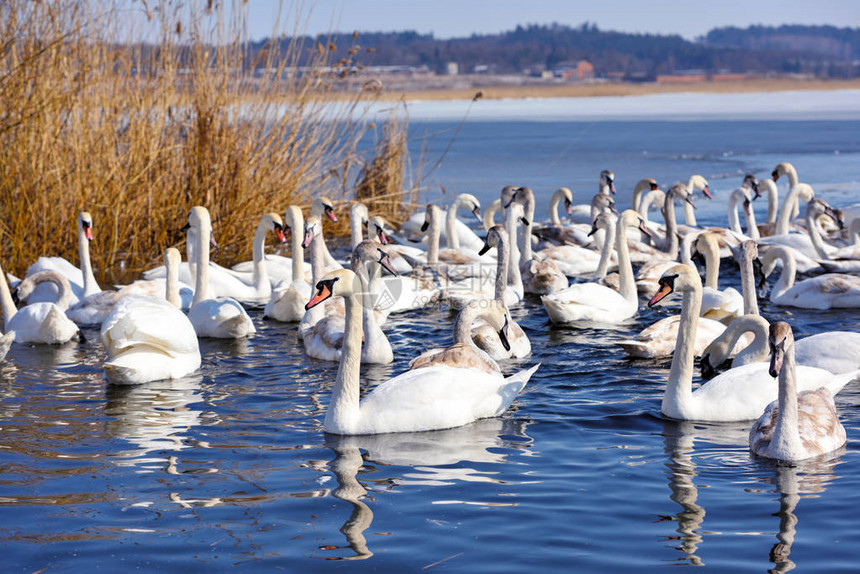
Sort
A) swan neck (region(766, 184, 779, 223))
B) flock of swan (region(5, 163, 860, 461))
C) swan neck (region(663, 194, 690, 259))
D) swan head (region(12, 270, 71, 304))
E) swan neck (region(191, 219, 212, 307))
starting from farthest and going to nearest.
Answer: swan neck (region(766, 184, 779, 223)) < swan neck (region(663, 194, 690, 259)) < swan head (region(12, 270, 71, 304)) < swan neck (region(191, 219, 212, 307)) < flock of swan (region(5, 163, 860, 461))

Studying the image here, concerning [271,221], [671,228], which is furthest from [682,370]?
[671,228]

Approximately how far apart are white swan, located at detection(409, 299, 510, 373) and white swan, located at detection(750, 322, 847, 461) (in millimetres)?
1811

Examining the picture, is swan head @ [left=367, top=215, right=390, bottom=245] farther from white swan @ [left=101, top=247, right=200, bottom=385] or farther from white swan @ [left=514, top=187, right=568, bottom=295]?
white swan @ [left=101, top=247, right=200, bottom=385]

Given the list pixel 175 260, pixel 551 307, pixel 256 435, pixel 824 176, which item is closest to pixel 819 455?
pixel 256 435

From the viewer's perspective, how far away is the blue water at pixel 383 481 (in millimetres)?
4496

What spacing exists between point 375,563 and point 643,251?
886 cm

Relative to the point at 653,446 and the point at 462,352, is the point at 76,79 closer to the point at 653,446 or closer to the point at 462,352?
the point at 462,352

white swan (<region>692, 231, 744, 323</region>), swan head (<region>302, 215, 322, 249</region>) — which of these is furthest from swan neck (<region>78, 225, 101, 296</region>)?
white swan (<region>692, 231, 744, 323</region>)

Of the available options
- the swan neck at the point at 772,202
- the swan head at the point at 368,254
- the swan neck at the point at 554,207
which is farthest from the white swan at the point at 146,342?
the swan neck at the point at 772,202

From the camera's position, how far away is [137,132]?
11.1 metres

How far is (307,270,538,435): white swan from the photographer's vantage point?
606 centimetres

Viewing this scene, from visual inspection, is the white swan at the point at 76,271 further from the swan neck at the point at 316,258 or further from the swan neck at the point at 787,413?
the swan neck at the point at 787,413

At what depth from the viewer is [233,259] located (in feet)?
40.8

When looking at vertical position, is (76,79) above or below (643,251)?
above
